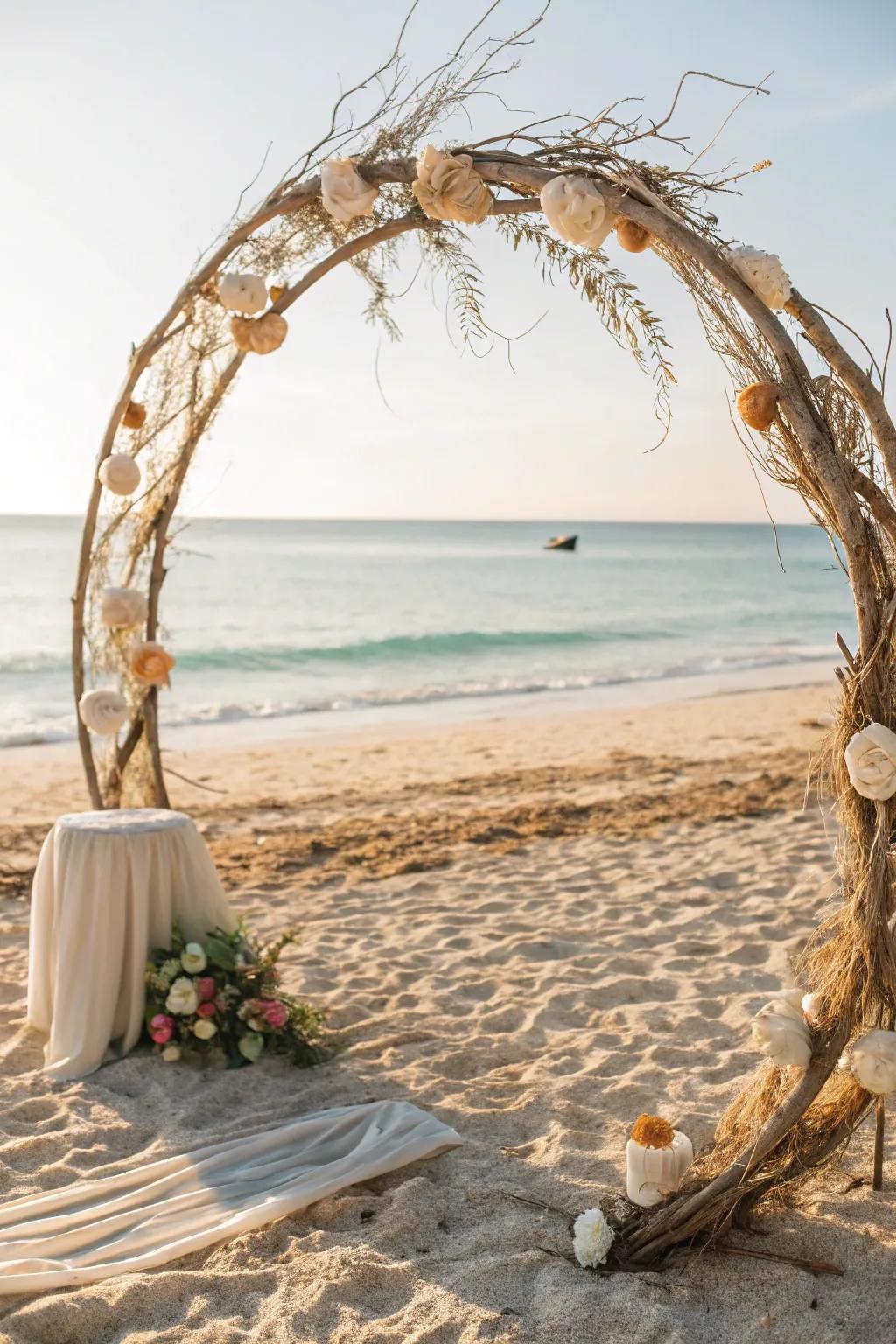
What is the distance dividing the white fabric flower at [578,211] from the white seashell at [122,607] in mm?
2312

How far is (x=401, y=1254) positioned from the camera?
2.36 m

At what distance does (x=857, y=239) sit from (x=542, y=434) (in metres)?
35.4

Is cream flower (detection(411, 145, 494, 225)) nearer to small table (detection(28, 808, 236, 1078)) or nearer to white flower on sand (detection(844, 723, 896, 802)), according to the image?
white flower on sand (detection(844, 723, 896, 802))

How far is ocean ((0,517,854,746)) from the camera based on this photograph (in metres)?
13.4

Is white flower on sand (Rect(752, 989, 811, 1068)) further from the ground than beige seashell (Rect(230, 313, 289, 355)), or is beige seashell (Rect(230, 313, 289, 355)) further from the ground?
beige seashell (Rect(230, 313, 289, 355))

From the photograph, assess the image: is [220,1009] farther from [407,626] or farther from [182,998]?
[407,626]

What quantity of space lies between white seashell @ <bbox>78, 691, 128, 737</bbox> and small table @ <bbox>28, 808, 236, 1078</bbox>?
51 cm

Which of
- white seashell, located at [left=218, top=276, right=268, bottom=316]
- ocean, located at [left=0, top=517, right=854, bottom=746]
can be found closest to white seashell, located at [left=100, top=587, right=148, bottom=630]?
ocean, located at [left=0, top=517, right=854, bottom=746]

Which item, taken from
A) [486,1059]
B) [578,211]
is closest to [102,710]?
[486,1059]

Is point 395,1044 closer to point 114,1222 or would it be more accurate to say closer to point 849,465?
point 114,1222

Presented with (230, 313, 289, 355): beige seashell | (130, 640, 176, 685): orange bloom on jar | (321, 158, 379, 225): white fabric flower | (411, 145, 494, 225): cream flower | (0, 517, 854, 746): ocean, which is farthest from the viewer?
(0, 517, 854, 746): ocean

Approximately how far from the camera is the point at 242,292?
12.0 feet

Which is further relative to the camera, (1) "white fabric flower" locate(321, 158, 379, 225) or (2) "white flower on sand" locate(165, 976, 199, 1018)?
(2) "white flower on sand" locate(165, 976, 199, 1018)

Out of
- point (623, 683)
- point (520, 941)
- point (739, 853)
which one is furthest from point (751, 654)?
point (520, 941)
